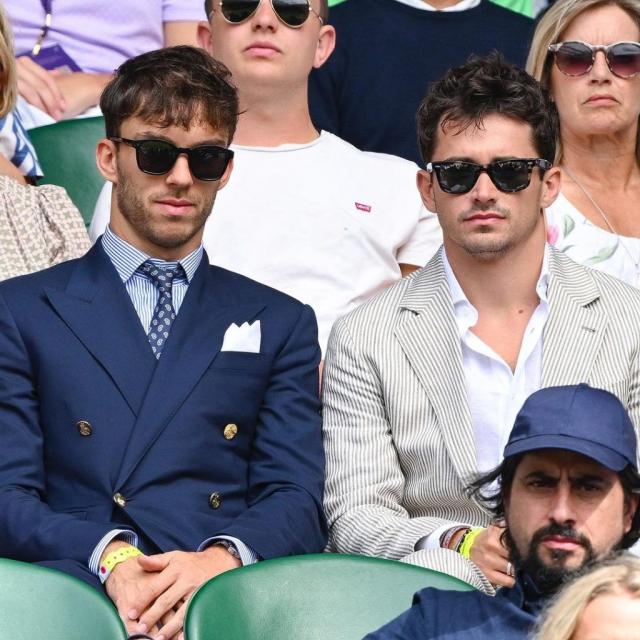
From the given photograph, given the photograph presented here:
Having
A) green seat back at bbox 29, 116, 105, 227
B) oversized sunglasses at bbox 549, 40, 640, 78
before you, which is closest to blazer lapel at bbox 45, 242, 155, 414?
green seat back at bbox 29, 116, 105, 227

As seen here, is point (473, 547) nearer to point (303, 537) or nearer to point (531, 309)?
point (303, 537)

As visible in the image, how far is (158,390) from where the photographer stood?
146 inches

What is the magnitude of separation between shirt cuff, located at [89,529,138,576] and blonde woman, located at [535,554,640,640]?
128 cm

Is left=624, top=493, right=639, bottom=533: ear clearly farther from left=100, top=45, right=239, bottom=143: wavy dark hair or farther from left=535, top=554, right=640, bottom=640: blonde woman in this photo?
left=100, top=45, right=239, bottom=143: wavy dark hair

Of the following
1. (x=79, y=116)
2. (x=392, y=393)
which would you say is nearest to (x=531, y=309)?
(x=392, y=393)

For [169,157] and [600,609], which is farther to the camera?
[169,157]

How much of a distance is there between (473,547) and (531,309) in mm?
719

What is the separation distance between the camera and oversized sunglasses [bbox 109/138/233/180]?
386 centimetres

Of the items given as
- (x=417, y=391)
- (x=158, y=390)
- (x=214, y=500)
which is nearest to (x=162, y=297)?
(x=158, y=390)

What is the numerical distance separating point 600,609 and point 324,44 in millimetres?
2853

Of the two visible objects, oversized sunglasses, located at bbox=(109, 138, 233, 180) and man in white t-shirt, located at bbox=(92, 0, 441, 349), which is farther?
man in white t-shirt, located at bbox=(92, 0, 441, 349)

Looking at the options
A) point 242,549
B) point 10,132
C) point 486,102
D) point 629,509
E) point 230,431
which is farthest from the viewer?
point 10,132

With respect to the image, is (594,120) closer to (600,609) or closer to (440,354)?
(440,354)

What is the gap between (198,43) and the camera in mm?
5070
